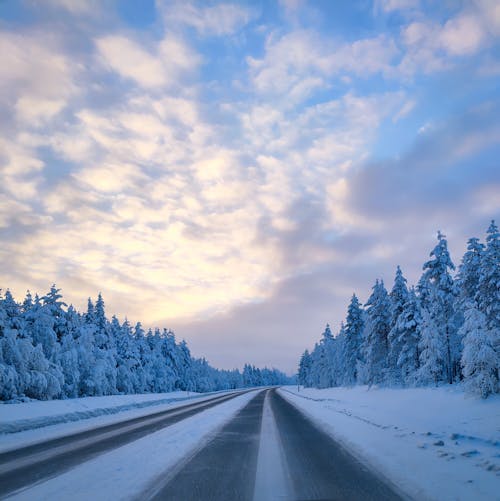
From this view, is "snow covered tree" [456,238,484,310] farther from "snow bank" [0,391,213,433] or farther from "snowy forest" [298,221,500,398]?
"snow bank" [0,391,213,433]

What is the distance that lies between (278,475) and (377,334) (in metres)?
42.6

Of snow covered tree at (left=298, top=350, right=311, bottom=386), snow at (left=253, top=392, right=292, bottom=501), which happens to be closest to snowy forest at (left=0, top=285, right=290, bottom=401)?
snow at (left=253, top=392, right=292, bottom=501)

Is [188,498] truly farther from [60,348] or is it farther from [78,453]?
[60,348]

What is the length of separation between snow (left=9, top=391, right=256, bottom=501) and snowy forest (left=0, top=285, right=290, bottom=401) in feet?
74.9

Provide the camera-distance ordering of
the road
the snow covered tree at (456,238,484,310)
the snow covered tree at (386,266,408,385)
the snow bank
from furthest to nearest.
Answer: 1. the snow covered tree at (386,266,408,385)
2. the snow covered tree at (456,238,484,310)
3. the snow bank
4. the road

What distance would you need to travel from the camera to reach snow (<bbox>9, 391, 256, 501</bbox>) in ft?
19.4

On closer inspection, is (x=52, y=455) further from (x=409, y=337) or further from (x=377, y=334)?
(x=377, y=334)

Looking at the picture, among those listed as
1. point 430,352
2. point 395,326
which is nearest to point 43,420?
point 430,352

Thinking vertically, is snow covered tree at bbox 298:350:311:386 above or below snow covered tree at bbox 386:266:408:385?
below

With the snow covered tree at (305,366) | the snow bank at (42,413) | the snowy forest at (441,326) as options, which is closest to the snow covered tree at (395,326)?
the snowy forest at (441,326)

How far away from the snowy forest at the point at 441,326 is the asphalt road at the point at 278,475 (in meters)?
14.2

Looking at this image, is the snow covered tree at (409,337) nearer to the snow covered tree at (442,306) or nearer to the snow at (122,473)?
the snow covered tree at (442,306)

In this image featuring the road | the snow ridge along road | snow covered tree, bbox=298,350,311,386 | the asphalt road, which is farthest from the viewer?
snow covered tree, bbox=298,350,311,386

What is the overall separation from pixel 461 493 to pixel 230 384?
172687 mm
